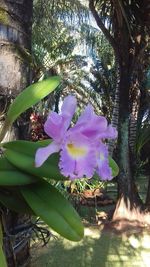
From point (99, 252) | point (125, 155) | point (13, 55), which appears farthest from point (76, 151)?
point (125, 155)

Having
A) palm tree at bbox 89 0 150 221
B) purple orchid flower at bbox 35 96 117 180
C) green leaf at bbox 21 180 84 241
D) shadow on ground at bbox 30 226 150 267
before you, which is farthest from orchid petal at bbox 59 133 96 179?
palm tree at bbox 89 0 150 221

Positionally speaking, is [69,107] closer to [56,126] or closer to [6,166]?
[56,126]

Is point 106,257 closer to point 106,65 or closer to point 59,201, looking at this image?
point 59,201

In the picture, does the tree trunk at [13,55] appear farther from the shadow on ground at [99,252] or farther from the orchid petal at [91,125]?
the shadow on ground at [99,252]

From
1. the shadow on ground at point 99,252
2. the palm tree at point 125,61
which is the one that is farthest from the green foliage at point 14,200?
the palm tree at point 125,61

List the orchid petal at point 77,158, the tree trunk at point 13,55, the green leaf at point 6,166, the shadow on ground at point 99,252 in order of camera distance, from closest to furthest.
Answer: the orchid petal at point 77,158 < the green leaf at point 6,166 < the tree trunk at point 13,55 < the shadow on ground at point 99,252
